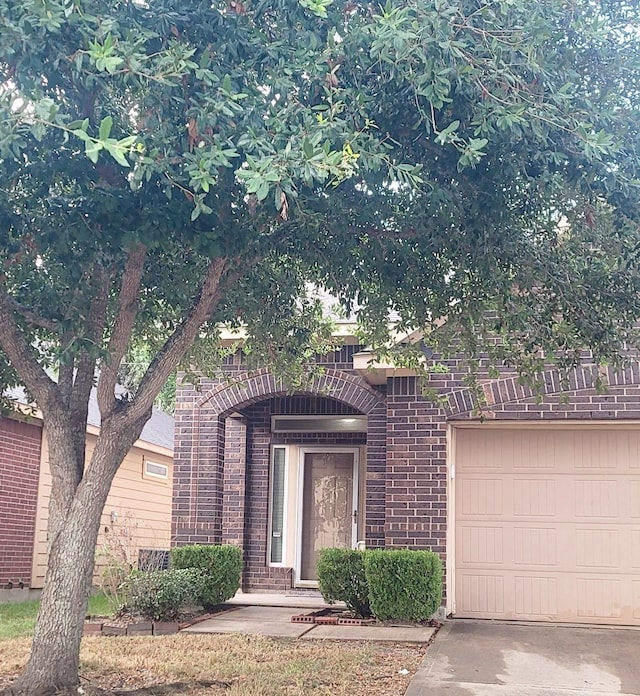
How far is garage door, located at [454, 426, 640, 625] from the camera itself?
33.5ft

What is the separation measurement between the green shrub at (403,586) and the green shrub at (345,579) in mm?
475

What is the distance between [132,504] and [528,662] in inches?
439

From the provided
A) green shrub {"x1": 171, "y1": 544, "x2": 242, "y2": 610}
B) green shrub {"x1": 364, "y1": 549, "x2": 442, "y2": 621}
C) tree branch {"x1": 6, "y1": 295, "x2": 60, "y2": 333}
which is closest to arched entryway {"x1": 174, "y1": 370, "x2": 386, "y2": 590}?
green shrub {"x1": 171, "y1": 544, "x2": 242, "y2": 610}

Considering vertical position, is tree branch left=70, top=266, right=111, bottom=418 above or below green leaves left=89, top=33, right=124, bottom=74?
below

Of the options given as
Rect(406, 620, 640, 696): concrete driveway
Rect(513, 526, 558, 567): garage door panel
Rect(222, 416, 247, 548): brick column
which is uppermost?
Rect(222, 416, 247, 548): brick column

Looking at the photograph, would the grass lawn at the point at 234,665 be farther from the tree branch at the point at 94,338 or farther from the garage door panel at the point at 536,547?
the garage door panel at the point at 536,547

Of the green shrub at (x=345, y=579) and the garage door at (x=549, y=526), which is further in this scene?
the garage door at (x=549, y=526)

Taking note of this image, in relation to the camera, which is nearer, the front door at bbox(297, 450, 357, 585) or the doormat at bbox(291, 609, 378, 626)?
the doormat at bbox(291, 609, 378, 626)

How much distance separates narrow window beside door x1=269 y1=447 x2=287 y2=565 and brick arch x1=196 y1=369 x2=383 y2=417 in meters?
1.48

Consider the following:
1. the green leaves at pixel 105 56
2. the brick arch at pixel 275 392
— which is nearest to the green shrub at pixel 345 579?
the brick arch at pixel 275 392

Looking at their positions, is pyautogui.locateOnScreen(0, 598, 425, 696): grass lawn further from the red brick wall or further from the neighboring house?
the red brick wall

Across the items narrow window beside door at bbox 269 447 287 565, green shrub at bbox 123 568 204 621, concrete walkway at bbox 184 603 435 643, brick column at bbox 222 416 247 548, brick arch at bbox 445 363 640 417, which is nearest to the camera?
concrete walkway at bbox 184 603 435 643

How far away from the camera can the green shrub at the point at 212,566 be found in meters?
10.6

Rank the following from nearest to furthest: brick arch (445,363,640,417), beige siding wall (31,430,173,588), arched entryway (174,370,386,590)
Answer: brick arch (445,363,640,417) < arched entryway (174,370,386,590) < beige siding wall (31,430,173,588)
